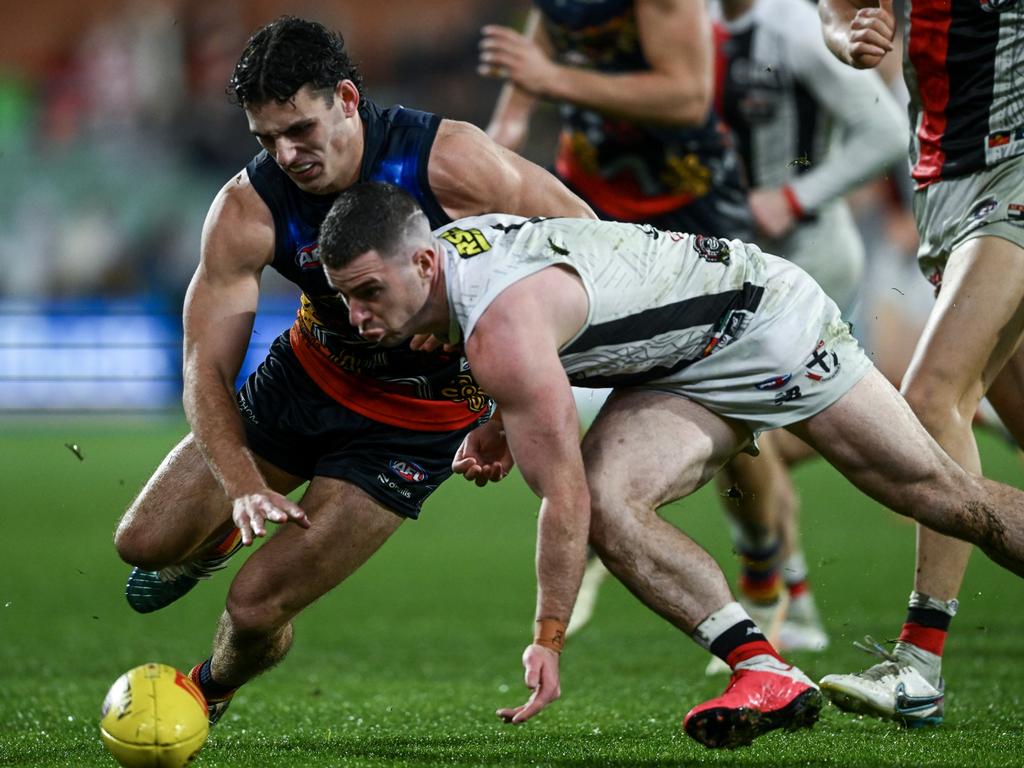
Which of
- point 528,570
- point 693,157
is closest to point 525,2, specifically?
point 528,570

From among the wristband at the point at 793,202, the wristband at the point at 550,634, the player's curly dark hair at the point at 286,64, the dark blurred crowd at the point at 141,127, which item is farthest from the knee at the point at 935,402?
the dark blurred crowd at the point at 141,127

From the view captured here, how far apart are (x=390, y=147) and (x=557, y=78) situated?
1547 millimetres

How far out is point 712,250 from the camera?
13.8 feet

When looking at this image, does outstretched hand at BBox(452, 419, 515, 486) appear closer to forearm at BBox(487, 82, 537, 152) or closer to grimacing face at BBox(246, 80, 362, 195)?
grimacing face at BBox(246, 80, 362, 195)

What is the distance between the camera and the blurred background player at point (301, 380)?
425 centimetres

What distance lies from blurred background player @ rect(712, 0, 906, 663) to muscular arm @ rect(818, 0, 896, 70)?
187 centimetres

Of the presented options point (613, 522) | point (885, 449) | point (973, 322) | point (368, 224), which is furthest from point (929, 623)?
point (368, 224)

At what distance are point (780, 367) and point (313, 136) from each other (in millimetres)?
1416

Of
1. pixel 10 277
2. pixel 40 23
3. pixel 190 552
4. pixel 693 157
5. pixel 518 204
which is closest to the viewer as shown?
pixel 518 204

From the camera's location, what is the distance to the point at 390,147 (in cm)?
443

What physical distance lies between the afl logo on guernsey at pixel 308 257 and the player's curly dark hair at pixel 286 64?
0.42 m

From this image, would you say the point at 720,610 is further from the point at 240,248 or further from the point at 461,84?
the point at 461,84

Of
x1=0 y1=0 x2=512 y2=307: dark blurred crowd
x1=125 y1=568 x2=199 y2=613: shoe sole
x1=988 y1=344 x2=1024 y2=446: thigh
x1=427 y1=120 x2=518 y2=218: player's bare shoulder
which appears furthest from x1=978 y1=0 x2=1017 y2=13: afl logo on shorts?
x1=0 y1=0 x2=512 y2=307: dark blurred crowd

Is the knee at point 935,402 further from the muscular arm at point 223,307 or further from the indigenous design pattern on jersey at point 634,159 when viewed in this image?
the indigenous design pattern on jersey at point 634,159
